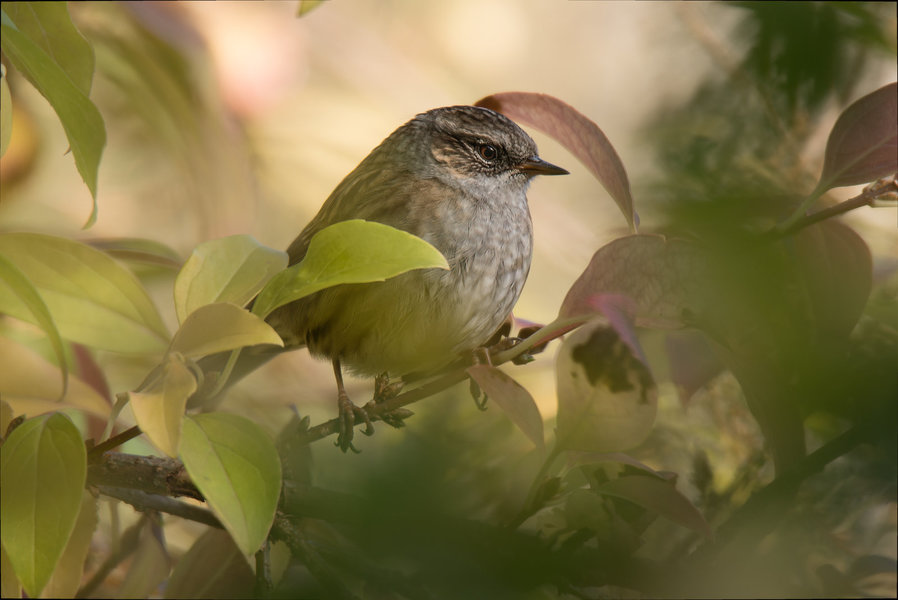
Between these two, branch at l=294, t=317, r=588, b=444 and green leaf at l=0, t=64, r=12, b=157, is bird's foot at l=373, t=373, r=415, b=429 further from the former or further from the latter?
green leaf at l=0, t=64, r=12, b=157

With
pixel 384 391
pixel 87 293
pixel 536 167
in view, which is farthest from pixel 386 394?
pixel 536 167

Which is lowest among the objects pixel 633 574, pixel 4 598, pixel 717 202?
pixel 4 598

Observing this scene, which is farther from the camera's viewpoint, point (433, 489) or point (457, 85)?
point (457, 85)

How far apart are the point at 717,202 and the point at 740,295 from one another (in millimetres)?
78

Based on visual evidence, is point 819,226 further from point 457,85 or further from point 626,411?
point 457,85

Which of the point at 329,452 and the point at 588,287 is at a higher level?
the point at 588,287

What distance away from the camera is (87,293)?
3.91 feet

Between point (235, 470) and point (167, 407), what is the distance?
0.34ft

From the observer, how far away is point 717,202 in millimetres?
686

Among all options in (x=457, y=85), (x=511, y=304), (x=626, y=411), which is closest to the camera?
(x=626, y=411)

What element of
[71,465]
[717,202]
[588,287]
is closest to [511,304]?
[588,287]

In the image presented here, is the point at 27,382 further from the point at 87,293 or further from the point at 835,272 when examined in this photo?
the point at 835,272

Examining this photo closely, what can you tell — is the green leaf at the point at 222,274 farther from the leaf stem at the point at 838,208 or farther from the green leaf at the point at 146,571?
the leaf stem at the point at 838,208

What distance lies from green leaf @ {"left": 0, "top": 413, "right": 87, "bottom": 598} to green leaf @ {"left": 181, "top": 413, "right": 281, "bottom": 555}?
132 mm
